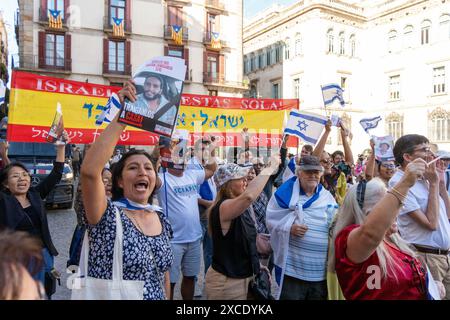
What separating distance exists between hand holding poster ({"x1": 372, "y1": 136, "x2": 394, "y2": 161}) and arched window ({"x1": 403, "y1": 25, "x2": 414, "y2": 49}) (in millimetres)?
31204

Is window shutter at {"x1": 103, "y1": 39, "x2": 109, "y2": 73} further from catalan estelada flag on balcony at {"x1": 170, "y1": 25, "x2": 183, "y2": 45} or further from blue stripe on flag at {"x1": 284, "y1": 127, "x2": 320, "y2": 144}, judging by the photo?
blue stripe on flag at {"x1": 284, "y1": 127, "x2": 320, "y2": 144}

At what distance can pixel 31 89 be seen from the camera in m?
5.94

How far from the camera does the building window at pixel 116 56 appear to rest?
2533 centimetres

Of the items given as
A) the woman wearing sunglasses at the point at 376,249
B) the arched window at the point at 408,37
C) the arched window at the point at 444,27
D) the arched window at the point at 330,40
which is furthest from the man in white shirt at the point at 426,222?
the arched window at the point at 408,37

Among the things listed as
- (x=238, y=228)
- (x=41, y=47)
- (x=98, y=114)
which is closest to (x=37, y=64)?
(x=41, y=47)

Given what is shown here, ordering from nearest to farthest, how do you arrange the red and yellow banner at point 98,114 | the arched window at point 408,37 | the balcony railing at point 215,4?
the red and yellow banner at point 98,114, the balcony railing at point 215,4, the arched window at point 408,37

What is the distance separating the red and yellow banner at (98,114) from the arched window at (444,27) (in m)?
27.8

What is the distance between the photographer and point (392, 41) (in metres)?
33.3

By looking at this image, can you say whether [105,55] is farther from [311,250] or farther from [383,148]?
[311,250]

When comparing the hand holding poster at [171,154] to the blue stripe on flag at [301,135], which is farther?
the blue stripe on flag at [301,135]

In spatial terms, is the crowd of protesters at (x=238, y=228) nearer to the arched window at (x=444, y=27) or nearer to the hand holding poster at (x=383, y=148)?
the hand holding poster at (x=383, y=148)

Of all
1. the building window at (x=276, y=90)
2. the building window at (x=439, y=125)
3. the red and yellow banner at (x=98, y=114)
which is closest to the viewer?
the red and yellow banner at (x=98, y=114)
